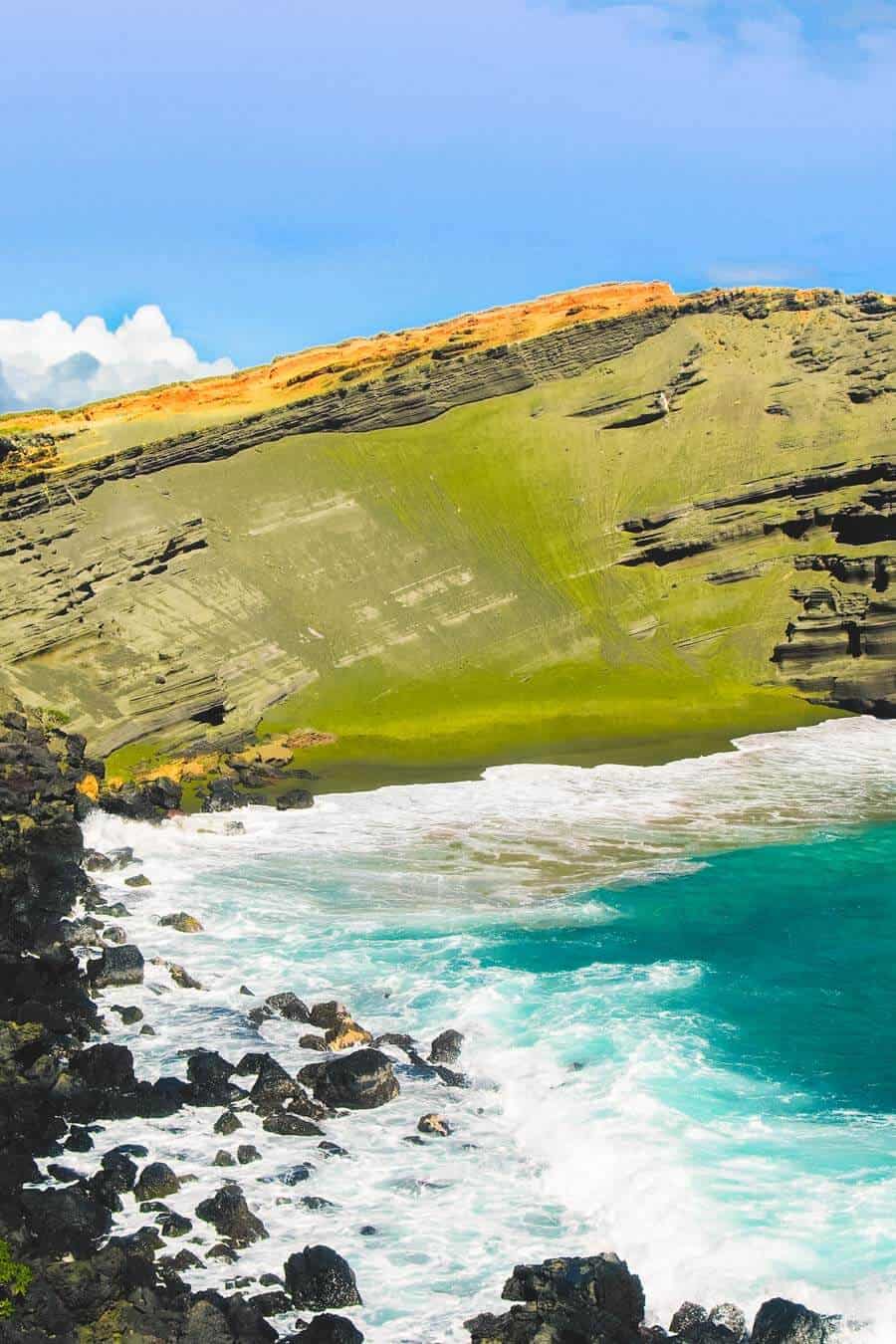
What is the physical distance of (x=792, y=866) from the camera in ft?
129

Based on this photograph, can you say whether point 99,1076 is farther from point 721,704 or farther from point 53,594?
point 721,704

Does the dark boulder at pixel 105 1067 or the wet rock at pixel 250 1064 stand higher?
the dark boulder at pixel 105 1067

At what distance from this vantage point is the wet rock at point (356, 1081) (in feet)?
78.4

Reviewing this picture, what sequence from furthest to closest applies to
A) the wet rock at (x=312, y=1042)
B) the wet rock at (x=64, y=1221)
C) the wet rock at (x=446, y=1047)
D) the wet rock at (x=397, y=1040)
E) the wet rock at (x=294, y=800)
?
1. the wet rock at (x=294, y=800)
2. the wet rock at (x=397, y=1040)
3. the wet rock at (x=312, y=1042)
4. the wet rock at (x=446, y=1047)
5. the wet rock at (x=64, y=1221)

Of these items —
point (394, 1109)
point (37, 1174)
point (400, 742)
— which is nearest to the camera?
point (37, 1174)

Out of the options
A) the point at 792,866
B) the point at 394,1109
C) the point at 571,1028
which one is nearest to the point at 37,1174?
the point at 394,1109

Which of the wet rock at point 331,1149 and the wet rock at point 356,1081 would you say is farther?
the wet rock at point 356,1081

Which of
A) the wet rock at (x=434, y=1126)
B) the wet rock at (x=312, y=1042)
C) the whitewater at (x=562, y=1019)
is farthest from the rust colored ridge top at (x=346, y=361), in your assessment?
the wet rock at (x=434, y=1126)

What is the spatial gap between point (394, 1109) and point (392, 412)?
169ft

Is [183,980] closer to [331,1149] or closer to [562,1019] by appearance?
[331,1149]

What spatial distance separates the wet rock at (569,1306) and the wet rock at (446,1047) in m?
7.68

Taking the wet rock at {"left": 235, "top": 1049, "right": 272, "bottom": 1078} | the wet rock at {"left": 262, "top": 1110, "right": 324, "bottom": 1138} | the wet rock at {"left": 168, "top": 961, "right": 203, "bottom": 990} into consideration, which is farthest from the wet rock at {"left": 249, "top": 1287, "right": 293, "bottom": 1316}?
the wet rock at {"left": 168, "top": 961, "right": 203, "bottom": 990}

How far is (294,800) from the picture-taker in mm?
45875

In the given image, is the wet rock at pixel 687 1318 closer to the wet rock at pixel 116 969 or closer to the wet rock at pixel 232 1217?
the wet rock at pixel 232 1217
